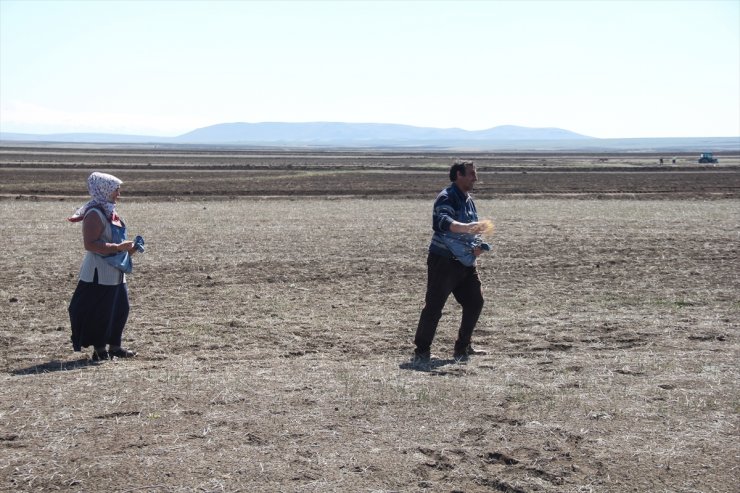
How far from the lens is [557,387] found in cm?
712

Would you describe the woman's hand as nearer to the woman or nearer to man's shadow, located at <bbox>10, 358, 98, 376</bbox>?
the woman

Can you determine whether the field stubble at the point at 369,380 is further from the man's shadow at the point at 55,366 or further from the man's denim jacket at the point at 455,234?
the man's denim jacket at the point at 455,234

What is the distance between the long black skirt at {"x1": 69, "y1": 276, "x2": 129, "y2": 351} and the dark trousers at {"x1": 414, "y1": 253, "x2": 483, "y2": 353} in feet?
9.94

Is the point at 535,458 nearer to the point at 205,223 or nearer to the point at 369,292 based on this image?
the point at 369,292

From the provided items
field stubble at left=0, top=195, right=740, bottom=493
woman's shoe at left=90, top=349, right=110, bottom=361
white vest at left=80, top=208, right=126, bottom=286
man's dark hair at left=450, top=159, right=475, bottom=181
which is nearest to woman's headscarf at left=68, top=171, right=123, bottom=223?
white vest at left=80, top=208, right=126, bottom=286

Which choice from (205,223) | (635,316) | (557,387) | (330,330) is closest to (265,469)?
(557,387)

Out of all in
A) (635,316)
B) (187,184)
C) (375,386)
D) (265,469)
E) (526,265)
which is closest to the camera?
(265,469)

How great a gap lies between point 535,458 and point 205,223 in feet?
58.1

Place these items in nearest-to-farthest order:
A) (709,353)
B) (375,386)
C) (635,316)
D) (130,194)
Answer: (375,386) < (709,353) < (635,316) < (130,194)

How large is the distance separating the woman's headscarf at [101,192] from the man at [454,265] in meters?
3.09

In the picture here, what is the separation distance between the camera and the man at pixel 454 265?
26.6ft

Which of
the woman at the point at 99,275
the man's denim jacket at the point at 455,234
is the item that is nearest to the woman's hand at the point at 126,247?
the woman at the point at 99,275

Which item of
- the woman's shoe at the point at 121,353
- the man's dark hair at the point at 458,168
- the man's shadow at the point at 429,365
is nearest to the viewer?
the man's shadow at the point at 429,365

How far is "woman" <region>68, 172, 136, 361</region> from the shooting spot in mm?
7953
